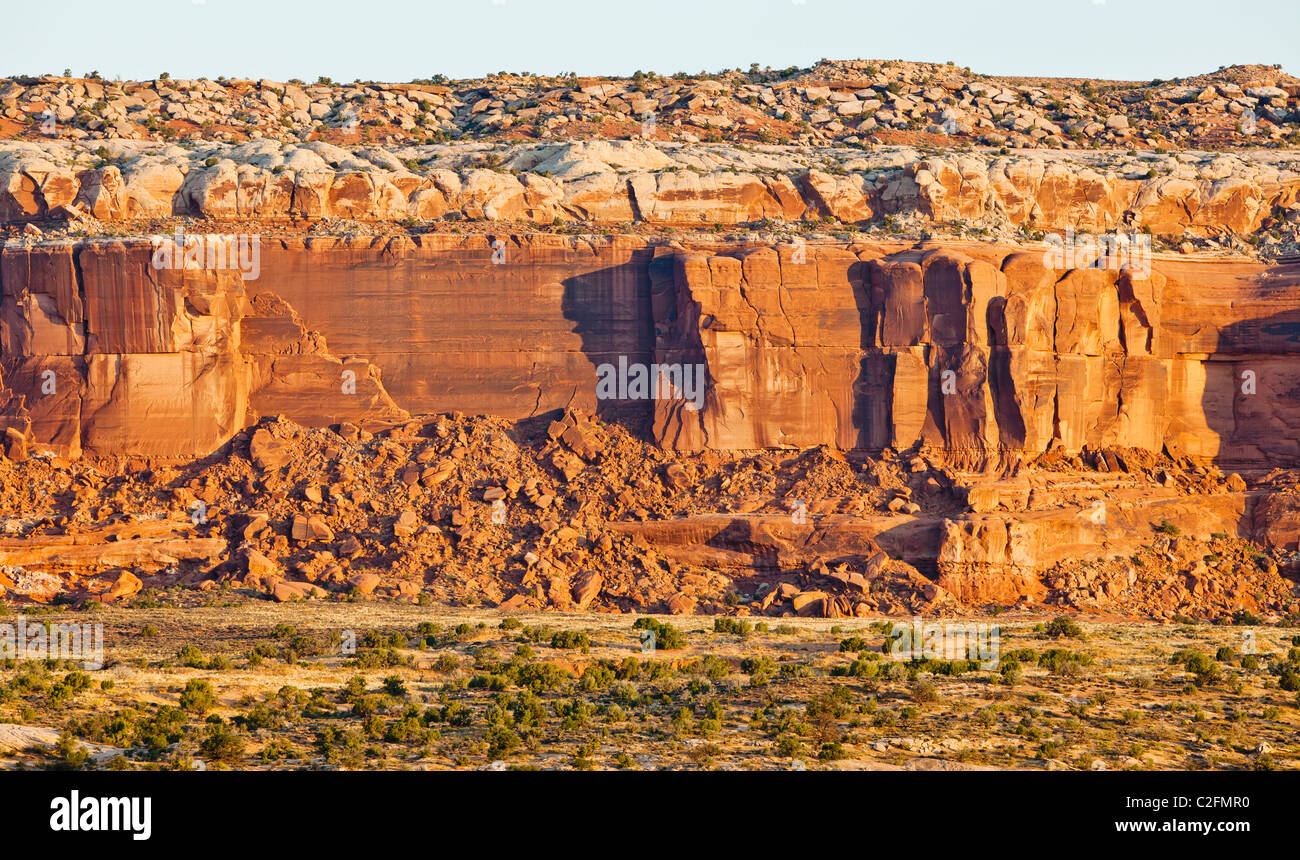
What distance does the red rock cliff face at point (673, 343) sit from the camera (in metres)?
40.2

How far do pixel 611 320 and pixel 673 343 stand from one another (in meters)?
1.96

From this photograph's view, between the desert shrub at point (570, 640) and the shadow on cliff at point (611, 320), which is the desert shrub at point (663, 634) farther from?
the shadow on cliff at point (611, 320)

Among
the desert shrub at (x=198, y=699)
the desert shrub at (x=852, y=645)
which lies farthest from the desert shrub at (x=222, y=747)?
the desert shrub at (x=852, y=645)

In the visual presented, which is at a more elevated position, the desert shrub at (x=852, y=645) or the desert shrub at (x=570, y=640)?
the desert shrub at (x=570, y=640)

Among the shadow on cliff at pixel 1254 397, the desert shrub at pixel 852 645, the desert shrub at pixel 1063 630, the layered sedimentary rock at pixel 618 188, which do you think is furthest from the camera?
the layered sedimentary rock at pixel 618 188

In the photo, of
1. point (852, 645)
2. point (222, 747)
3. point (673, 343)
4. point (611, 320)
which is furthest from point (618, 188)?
point (222, 747)

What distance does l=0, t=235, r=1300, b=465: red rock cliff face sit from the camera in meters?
40.2

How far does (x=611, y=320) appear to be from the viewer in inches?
1636

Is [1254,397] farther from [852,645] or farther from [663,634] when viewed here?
[663,634]

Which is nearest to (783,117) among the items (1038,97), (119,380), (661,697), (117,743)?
(1038,97)

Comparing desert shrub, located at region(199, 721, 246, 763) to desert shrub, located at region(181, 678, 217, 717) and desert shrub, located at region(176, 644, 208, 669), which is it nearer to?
desert shrub, located at region(181, 678, 217, 717)

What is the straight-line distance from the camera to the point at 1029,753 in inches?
858

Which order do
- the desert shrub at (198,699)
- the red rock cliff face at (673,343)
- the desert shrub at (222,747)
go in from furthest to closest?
the red rock cliff face at (673,343) → the desert shrub at (198,699) → the desert shrub at (222,747)

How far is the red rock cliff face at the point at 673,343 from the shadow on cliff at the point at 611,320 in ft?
0.21
